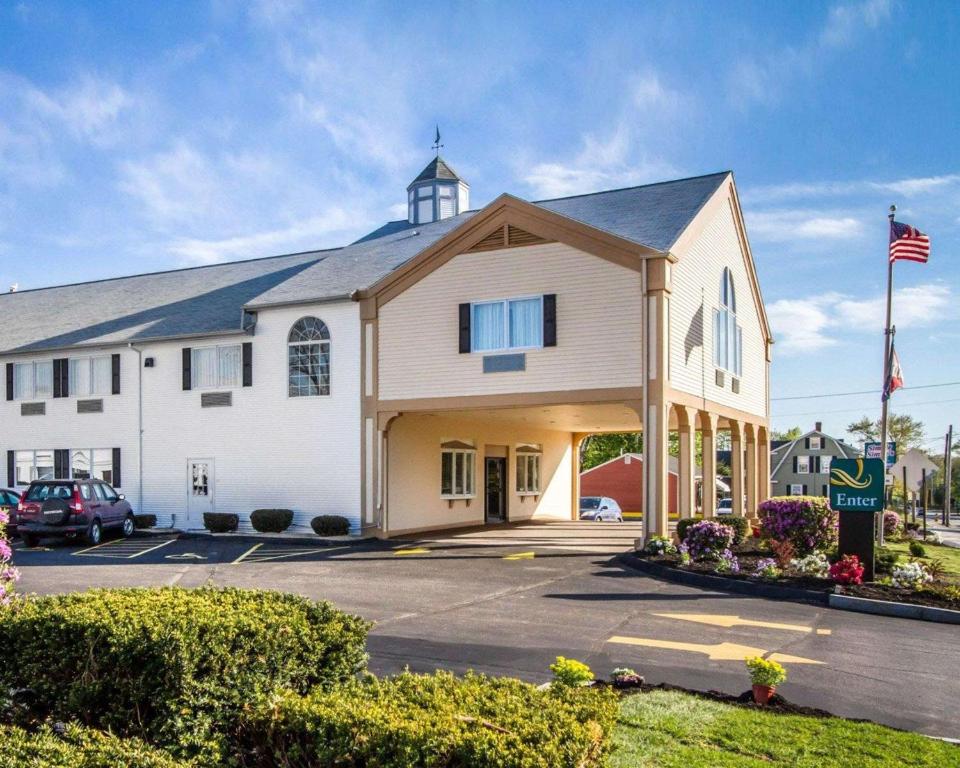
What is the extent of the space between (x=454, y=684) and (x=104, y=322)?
26975mm

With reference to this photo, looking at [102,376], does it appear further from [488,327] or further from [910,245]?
[910,245]

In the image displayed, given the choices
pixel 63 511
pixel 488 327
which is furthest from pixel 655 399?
pixel 63 511

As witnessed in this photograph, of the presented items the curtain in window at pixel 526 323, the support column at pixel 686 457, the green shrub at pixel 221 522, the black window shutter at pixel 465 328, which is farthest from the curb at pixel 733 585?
the green shrub at pixel 221 522

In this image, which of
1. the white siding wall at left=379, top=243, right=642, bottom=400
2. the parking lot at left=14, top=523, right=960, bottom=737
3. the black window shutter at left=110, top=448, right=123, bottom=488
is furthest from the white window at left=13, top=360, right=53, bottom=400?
the white siding wall at left=379, top=243, right=642, bottom=400

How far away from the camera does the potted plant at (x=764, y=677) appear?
7414 mm

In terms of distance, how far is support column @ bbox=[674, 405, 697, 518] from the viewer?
2114 centimetres

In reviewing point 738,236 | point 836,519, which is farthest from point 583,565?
point 738,236

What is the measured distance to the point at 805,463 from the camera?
81.4 m

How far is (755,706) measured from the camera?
24.3ft

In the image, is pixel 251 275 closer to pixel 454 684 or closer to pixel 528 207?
pixel 528 207

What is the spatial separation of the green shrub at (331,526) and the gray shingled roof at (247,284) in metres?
5.80

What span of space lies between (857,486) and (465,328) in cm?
1020

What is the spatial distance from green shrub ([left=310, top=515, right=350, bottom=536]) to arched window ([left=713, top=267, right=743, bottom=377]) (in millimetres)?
10537

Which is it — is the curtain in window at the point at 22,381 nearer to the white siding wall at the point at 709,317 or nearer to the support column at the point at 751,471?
the white siding wall at the point at 709,317
